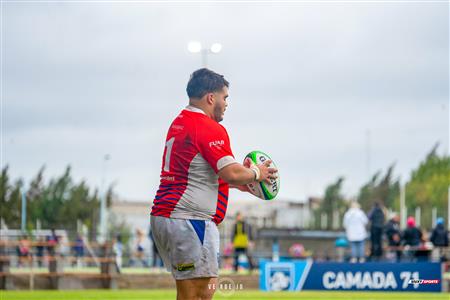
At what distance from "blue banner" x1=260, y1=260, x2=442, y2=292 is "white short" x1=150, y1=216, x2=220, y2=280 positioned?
1903 centimetres

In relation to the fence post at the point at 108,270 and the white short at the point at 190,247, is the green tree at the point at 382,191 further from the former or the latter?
the white short at the point at 190,247

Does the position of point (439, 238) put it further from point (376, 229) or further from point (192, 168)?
point (192, 168)

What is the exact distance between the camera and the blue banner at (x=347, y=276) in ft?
90.1

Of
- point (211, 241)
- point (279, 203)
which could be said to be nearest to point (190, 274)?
point (211, 241)

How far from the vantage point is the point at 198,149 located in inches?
334

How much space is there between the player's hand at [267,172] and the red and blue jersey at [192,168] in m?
Answer: 0.38

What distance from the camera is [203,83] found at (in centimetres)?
870

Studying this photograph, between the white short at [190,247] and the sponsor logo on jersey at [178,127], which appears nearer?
the white short at [190,247]

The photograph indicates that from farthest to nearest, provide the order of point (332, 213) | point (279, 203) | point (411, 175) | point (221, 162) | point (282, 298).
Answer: point (279, 203) → point (332, 213) → point (411, 175) → point (282, 298) → point (221, 162)

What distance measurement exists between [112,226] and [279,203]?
37.4 metres

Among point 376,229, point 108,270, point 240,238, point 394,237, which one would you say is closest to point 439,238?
point 394,237

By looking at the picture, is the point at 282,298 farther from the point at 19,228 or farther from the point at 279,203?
the point at 279,203

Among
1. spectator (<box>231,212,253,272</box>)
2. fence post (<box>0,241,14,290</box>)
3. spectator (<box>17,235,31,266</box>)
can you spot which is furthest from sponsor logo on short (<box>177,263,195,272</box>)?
spectator (<box>17,235,31,266</box>)

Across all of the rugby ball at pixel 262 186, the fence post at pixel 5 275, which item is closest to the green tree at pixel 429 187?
the fence post at pixel 5 275
